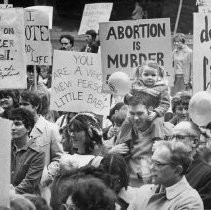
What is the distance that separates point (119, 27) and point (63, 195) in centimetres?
538

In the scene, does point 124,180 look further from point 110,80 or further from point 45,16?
point 45,16

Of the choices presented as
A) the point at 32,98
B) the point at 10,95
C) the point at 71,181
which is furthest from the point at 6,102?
the point at 71,181

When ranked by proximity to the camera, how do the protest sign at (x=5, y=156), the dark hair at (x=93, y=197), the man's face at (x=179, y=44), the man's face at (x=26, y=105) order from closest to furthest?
the dark hair at (x=93, y=197)
the protest sign at (x=5, y=156)
the man's face at (x=26, y=105)
the man's face at (x=179, y=44)

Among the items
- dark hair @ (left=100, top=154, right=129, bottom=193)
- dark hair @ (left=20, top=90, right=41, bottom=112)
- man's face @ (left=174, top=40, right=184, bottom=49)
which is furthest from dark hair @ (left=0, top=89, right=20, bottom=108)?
man's face @ (left=174, top=40, right=184, bottom=49)

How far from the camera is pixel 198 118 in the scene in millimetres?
8047

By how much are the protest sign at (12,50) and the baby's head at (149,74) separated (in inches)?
67.1

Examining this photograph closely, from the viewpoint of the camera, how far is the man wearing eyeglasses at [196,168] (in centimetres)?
673

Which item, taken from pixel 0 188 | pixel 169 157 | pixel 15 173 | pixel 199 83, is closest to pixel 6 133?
pixel 0 188

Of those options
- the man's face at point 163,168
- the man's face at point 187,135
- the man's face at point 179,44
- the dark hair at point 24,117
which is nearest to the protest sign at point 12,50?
the dark hair at point 24,117

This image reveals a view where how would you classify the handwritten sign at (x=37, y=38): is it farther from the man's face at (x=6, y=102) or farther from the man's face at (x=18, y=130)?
the man's face at (x=18, y=130)

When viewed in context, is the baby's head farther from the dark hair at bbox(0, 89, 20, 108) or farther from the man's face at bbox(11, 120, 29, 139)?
the dark hair at bbox(0, 89, 20, 108)

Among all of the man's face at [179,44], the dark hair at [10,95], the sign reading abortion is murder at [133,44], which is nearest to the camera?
the sign reading abortion is murder at [133,44]

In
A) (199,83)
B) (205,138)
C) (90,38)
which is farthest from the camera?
(90,38)

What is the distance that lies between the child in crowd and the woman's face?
93 cm
